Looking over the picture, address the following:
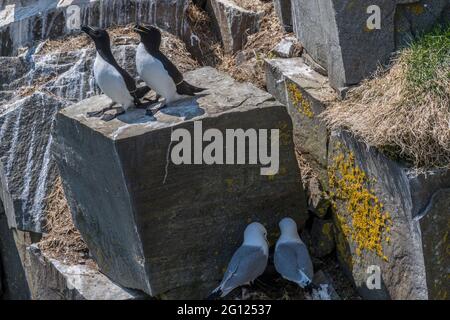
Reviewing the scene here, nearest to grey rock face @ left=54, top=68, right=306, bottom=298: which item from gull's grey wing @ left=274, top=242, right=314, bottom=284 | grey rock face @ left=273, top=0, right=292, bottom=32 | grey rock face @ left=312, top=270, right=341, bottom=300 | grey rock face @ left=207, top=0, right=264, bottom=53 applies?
gull's grey wing @ left=274, top=242, right=314, bottom=284

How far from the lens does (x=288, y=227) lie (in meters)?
6.17

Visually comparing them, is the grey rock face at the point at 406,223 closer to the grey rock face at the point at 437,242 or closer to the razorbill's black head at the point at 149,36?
the grey rock face at the point at 437,242

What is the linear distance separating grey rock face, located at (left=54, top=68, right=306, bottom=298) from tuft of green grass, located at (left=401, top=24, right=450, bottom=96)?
0.79 m

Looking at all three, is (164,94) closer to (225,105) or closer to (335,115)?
(225,105)

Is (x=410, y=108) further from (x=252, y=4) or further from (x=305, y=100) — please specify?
(x=252, y=4)

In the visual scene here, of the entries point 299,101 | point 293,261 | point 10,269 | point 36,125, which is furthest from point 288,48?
point 10,269

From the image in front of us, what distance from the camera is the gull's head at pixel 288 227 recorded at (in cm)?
616

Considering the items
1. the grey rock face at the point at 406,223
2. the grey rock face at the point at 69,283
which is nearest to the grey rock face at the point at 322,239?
the grey rock face at the point at 406,223

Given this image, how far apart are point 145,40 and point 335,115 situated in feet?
4.00

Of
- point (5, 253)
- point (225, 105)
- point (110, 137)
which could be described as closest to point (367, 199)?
point (225, 105)

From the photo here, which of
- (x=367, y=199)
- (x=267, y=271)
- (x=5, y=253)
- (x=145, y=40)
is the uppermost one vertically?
(x=145, y=40)

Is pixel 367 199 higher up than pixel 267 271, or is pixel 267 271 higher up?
pixel 367 199

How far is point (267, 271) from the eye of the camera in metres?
6.26

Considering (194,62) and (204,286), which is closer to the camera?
(204,286)
